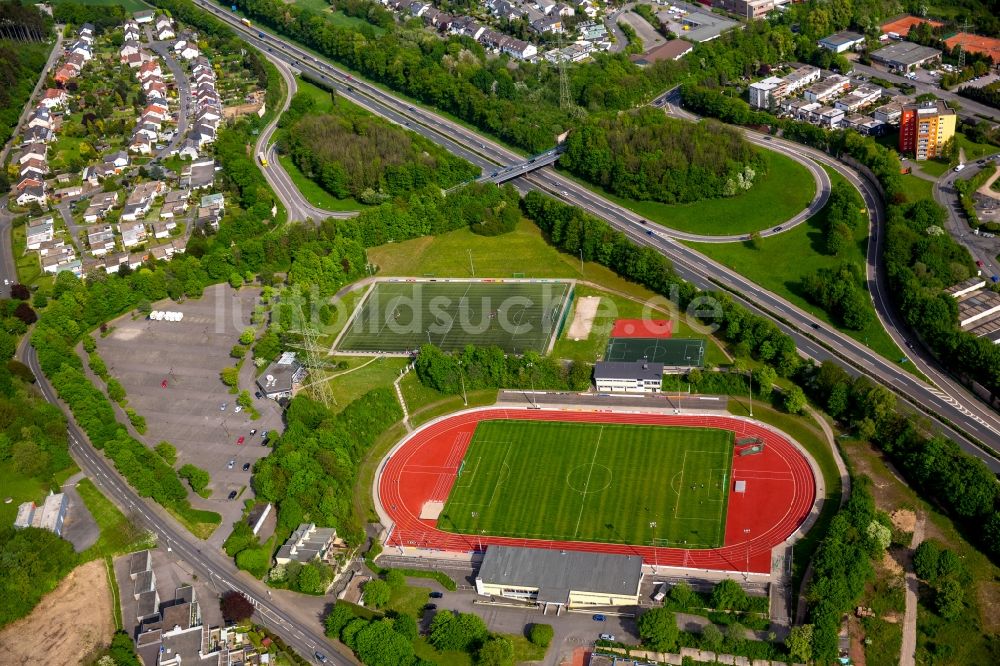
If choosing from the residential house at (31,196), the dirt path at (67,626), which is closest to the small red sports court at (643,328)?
the dirt path at (67,626)

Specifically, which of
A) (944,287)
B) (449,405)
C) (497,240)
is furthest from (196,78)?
(944,287)

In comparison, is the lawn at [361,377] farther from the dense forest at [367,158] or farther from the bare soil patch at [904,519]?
the bare soil patch at [904,519]

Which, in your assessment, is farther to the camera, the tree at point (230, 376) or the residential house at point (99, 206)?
the residential house at point (99, 206)

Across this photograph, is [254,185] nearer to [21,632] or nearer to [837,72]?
[21,632]

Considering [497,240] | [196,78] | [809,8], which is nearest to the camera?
[497,240]

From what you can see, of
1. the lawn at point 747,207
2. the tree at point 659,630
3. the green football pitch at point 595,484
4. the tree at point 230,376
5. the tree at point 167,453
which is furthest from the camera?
the lawn at point 747,207

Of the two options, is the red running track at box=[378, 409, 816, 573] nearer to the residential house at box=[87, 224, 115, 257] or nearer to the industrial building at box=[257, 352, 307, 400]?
the industrial building at box=[257, 352, 307, 400]

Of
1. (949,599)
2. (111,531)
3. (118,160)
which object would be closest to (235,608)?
(111,531)
